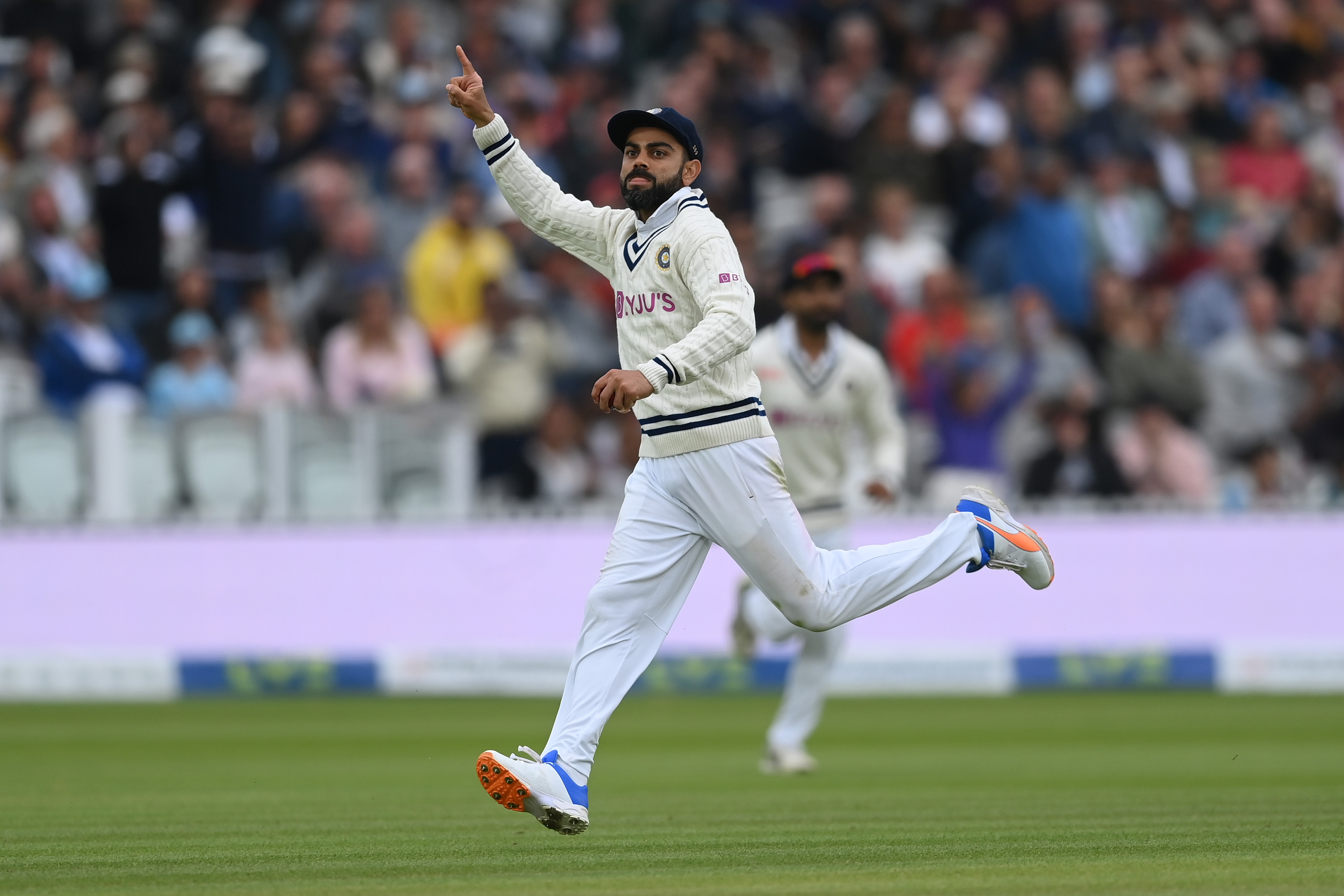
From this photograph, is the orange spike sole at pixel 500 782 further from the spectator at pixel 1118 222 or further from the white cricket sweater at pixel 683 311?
the spectator at pixel 1118 222

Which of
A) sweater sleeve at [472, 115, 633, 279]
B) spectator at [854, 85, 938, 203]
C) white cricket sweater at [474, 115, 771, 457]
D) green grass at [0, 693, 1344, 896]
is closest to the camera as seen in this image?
green grass at [0, 693, 1344, 896]

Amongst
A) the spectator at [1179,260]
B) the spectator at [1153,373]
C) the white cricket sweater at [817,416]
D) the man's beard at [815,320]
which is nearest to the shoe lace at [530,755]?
the white cricket sweater at [817,416]

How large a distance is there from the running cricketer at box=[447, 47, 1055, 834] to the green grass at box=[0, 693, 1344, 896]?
0.55 meters

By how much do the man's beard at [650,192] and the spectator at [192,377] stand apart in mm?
9331

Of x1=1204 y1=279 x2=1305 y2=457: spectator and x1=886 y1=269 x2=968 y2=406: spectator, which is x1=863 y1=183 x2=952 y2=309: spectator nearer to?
x1=886 y1=269 x2=968 y2=406: spectator

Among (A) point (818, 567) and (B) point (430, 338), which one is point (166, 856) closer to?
(A) point (818, 567)

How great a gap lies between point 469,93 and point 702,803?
2947mm

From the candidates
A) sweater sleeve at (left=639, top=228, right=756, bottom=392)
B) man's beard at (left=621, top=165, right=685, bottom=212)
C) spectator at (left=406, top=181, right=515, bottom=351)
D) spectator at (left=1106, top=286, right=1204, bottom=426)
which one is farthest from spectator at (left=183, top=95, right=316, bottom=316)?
sweater sleeve at (left=639, top=228, right=756, bottom=392)

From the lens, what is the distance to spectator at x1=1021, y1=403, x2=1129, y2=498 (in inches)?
604

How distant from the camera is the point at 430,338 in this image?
658 inches

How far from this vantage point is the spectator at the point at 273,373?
16.0 meters

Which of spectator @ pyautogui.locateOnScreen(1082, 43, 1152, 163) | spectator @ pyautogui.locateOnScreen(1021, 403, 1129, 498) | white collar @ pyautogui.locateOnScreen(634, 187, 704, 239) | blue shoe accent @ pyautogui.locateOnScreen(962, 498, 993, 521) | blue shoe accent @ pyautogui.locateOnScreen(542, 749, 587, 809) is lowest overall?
blue shoe accent @ pyautogui.locateOnScreen(542, 749, 587, 809)

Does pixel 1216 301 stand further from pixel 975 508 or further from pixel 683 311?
pixel 683 311

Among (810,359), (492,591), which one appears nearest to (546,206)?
(810,359)
